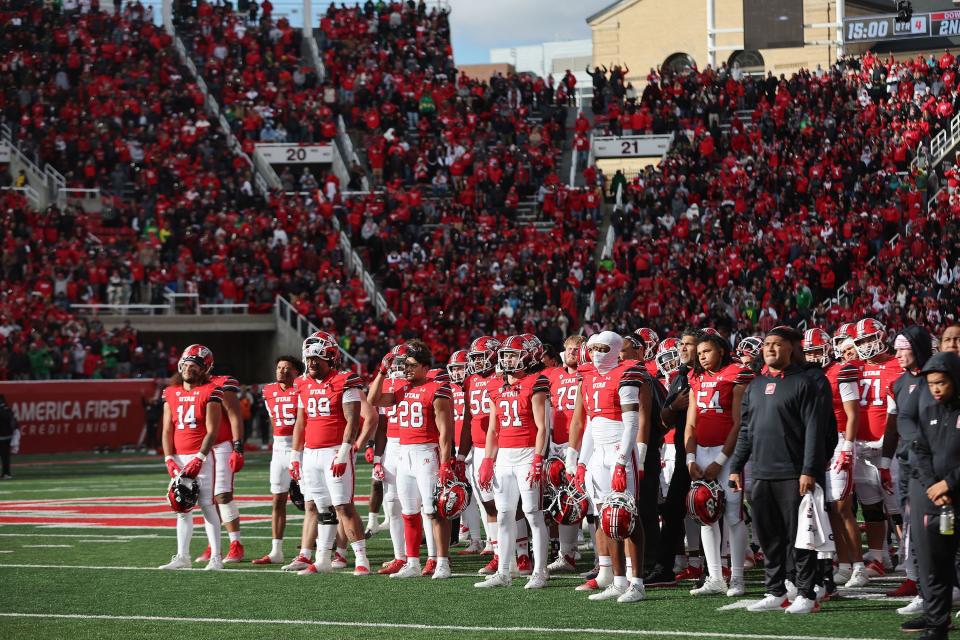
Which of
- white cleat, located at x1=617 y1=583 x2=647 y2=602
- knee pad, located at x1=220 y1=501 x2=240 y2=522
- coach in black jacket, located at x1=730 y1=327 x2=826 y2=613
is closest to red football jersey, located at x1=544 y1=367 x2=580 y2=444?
white cleat, located at x1=617 y1=583 x2=647 y2=602

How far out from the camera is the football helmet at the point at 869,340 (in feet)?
34.6

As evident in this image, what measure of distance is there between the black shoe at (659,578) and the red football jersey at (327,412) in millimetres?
2674

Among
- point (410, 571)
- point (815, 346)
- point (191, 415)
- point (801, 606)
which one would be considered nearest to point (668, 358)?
point (815, 346)

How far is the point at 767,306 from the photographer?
2745 cm

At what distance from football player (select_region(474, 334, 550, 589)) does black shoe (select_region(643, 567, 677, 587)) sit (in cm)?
Result: 75

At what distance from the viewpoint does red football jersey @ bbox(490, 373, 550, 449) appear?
34.6ft

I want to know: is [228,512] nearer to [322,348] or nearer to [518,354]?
[322,348]

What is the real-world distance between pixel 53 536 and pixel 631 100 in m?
26.6

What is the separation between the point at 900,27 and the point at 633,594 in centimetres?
2868

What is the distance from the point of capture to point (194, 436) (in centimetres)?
1193

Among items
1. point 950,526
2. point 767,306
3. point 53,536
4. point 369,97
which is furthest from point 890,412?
point 369,97

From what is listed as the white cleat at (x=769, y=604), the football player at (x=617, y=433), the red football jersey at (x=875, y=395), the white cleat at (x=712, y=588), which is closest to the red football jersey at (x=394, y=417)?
the football player at (x=617, y=433)

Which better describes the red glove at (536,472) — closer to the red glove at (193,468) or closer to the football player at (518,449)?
the football player at (518,449)

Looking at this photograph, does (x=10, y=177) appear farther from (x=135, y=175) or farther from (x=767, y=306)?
(x=767, y=306)
